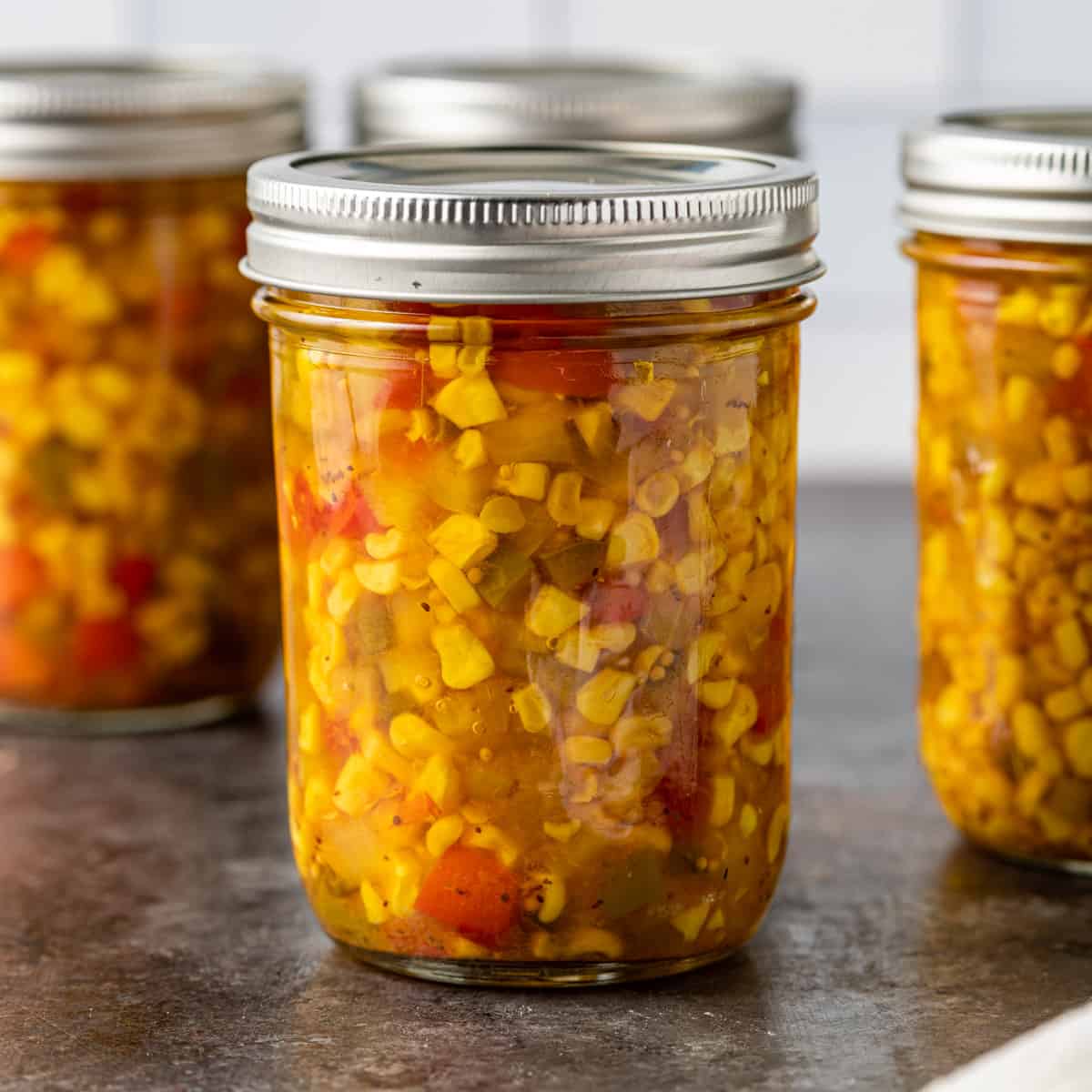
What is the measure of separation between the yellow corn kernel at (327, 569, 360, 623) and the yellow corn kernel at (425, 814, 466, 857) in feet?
0.33

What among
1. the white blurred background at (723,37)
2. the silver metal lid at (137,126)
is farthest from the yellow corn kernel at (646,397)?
the white blurred background at (723,37)

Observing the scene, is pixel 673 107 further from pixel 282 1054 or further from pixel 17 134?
pixel 282 1054

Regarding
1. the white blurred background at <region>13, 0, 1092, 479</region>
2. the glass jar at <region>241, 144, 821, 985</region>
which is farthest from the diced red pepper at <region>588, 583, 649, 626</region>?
the white blurred background at <region>13, 0, 1092, 479</region>

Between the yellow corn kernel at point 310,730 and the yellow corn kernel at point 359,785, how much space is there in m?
0.02

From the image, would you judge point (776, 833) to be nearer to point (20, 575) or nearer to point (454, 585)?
point (454, 585)

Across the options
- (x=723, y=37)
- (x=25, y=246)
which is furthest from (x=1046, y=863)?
(x=723, y=37)

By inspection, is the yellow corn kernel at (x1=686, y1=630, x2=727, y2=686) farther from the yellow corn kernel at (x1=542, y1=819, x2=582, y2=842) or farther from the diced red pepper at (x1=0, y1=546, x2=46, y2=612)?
the diced red pepper at (x1=0, y1=546, x2=46, y2=612)

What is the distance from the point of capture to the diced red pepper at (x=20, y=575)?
1.24 metres

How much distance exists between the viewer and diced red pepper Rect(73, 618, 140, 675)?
1.25 m

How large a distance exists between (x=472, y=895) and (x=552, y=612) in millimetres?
133

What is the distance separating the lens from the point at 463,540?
81 cm

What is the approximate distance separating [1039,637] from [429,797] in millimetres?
333

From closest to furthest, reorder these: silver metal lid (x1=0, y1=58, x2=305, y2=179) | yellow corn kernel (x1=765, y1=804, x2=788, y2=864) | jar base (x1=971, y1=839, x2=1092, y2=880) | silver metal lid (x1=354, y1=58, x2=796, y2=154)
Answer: yellow corn kernel (x1=765, y1=804, x2=788, y2=864) < jar base (x1=971, y1=839, x2=1092, y2=880) < silver metal lid (x1=0, y1=58, x2=305, y2=179) < silver metal lid (x1=354, y1=58, x2=796, y2=154)

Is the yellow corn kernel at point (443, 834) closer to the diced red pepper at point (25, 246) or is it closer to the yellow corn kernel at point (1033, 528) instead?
the yellow corn kernel at point (1033, 528)
